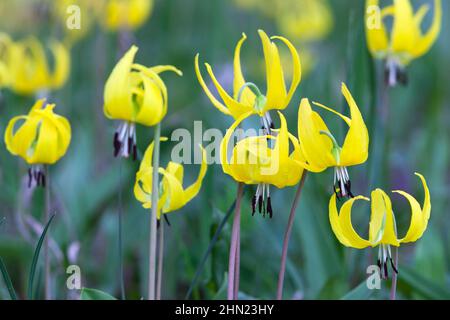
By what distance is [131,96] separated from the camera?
5.45 ft

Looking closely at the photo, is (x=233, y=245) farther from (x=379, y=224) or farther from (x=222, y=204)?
(x=222, y=204)

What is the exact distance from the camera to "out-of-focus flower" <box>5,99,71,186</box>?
6.02ft

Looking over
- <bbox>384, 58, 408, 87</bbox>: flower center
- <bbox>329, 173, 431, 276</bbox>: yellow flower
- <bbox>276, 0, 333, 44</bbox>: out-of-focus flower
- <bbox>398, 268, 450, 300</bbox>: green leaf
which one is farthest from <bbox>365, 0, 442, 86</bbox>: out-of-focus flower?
<bbox>276, 0, 333, 44</bbox>: out-of-focus flower

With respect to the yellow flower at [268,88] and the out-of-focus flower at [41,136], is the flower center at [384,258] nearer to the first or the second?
the yellow flower at [268,88]

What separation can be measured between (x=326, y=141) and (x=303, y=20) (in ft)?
14.1

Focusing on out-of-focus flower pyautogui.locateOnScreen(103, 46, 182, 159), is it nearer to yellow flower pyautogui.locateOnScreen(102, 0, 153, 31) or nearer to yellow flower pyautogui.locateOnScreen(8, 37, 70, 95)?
yellow flower pyautogui.locateOnScreen(8, 37, 70, 95)

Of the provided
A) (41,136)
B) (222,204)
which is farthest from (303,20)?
(41,136)

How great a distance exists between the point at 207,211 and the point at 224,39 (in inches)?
147

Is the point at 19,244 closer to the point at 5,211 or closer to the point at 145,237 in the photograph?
the point at 145,237

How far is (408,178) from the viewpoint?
13.2 feet

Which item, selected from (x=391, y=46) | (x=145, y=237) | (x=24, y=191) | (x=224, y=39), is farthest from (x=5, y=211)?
(x=224, y=39)

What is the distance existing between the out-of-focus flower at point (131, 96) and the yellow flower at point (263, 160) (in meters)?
0.19
